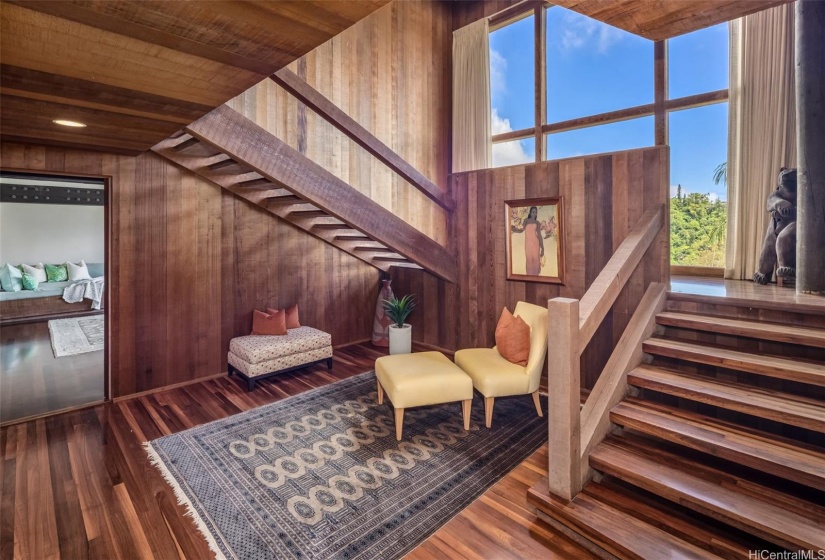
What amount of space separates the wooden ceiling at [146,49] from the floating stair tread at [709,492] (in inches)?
91.7

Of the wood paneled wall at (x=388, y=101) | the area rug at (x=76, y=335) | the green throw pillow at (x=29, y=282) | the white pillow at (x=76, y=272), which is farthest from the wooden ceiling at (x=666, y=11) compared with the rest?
the white pillow at (x=76, y=272)

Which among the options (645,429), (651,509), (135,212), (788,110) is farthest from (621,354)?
(135,212)

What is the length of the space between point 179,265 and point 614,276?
153 inches

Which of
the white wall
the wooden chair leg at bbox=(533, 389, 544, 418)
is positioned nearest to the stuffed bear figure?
the wooden chair leg at bbox=(533, 389, 544, 418)

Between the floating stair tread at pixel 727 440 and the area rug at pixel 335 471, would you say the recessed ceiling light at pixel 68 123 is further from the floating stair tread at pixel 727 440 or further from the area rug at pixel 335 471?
the floating stair tread at pixel 727 440

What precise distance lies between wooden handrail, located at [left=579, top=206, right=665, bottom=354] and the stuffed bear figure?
0.84m

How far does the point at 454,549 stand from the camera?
1912 millimetres

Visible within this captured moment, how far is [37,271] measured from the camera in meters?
7.19

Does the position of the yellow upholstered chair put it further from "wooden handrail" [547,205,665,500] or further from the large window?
the large window

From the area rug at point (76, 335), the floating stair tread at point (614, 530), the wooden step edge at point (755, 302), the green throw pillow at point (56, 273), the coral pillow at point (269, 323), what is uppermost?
the green throw pillow at point (56, 273)

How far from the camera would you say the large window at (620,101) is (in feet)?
12.0

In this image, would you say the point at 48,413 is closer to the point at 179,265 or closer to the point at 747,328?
the point at 179,265

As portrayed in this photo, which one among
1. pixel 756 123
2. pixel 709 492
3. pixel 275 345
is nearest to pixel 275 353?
Result: pixel 275 345

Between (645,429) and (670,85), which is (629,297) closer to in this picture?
(645,429)
